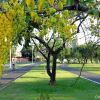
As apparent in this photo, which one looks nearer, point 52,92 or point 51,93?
point 51,93

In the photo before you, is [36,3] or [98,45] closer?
[36,3]

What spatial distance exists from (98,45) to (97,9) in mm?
2301

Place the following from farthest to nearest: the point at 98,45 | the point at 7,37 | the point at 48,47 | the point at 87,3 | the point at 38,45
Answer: the point at 38,45
the point at 48,47
the point at 98,45
the point at 7,37
the point at 87,3

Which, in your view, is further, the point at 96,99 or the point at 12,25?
the point at 96,99

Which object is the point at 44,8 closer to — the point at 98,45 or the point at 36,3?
the point at 36,3

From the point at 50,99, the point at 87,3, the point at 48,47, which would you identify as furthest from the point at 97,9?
the point at 48,47

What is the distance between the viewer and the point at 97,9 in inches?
185

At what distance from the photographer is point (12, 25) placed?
199 inches

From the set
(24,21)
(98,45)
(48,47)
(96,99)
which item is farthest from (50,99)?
(24,21)

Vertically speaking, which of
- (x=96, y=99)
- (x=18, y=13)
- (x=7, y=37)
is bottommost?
(x=96, y=99)

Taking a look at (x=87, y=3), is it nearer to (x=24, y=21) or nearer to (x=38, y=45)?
(x=24, y=21)

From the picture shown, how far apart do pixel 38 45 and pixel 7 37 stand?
30.3 metres

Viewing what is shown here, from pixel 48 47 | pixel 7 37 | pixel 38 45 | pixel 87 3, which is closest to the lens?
pixel 87 3

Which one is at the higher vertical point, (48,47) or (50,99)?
(48,47)
